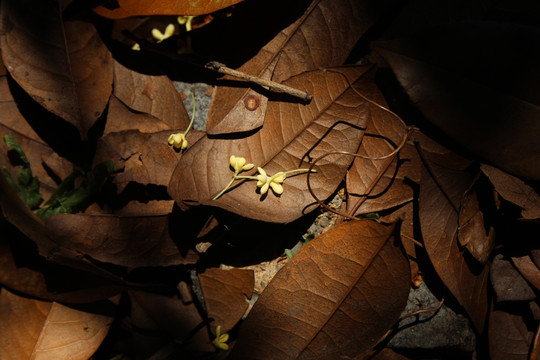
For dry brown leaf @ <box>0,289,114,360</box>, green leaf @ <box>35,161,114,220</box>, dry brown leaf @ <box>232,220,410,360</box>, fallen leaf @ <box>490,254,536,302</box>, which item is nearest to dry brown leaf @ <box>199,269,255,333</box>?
dry brown leaf @ <box>232,220,410,360</box>

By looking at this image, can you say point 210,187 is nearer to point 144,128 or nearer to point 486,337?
point 144,128

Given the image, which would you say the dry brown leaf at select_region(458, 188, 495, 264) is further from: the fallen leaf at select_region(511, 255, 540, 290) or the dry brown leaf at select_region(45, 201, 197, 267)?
the dry brown leaf at select_region(45, 201, 197, 267)

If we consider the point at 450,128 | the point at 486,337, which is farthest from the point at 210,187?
the point at 486,337

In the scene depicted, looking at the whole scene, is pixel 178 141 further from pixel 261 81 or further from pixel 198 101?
pixel 261 81

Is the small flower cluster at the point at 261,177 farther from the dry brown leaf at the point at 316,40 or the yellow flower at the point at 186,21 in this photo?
the yellow flower at the point at 186,21

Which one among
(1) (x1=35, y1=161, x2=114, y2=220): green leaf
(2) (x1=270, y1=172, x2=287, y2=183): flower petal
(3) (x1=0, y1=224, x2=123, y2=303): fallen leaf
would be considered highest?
(2) (x1=270, y1=172, x2=287, y2=183): flower petal

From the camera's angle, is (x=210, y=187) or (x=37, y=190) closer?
(x=210, y=187)

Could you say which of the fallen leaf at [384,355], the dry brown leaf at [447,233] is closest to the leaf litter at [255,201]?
the dry brown leaf at [447,233]
